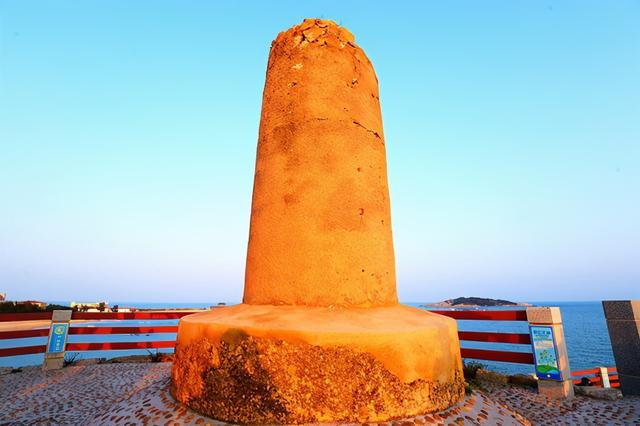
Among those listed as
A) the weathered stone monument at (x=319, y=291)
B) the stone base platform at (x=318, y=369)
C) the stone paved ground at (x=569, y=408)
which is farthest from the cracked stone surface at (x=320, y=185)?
the stone paved ground at (x=569, y=408)

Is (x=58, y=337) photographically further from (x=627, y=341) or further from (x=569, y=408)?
(x=627, y=341)

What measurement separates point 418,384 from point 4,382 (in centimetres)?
784

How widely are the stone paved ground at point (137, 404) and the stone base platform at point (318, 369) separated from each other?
0.14 m

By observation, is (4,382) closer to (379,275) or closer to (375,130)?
(379,275)

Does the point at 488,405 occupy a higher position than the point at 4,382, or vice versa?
the point at 488,405

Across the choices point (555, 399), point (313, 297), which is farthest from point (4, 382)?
point (555, 399)

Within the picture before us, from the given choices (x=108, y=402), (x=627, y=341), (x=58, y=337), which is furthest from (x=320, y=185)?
(x=58, y=337)

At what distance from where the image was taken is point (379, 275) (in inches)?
112

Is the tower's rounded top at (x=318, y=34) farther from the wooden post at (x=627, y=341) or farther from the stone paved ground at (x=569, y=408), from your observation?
the wooden post at (x=627, y=341)

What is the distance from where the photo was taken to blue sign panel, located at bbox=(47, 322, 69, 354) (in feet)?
23.7

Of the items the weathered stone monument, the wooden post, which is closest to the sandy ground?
the weathered stone monument

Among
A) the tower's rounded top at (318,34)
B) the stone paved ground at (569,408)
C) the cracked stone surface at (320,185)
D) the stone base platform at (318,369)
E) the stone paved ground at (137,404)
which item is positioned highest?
the tower's rounded top at (318,34)

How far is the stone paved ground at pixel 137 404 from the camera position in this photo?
8.00 ft

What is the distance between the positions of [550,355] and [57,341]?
10025mm
